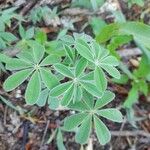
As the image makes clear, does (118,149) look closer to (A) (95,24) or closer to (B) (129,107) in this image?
(B) (129,107)

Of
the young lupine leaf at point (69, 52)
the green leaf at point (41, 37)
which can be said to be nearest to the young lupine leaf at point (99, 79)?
the young lupine leaf at point (69, 52)

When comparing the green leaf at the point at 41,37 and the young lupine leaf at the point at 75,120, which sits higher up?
the green leaf at the point at 41,37

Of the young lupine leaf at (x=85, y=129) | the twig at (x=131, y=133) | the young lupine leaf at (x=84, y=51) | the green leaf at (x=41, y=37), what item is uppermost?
the young lupine leaf at (x=84, y=51)

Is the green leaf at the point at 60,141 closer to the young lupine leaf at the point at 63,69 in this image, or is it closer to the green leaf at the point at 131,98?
the green leaf at the point at 131,98

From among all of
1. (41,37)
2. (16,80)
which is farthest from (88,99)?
(41,37)

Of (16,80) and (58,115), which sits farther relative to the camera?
(58,115)

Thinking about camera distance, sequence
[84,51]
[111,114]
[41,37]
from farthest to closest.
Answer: [41,37] → [111,114] → [84,51]

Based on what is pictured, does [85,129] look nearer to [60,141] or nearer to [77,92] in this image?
[77,92]
